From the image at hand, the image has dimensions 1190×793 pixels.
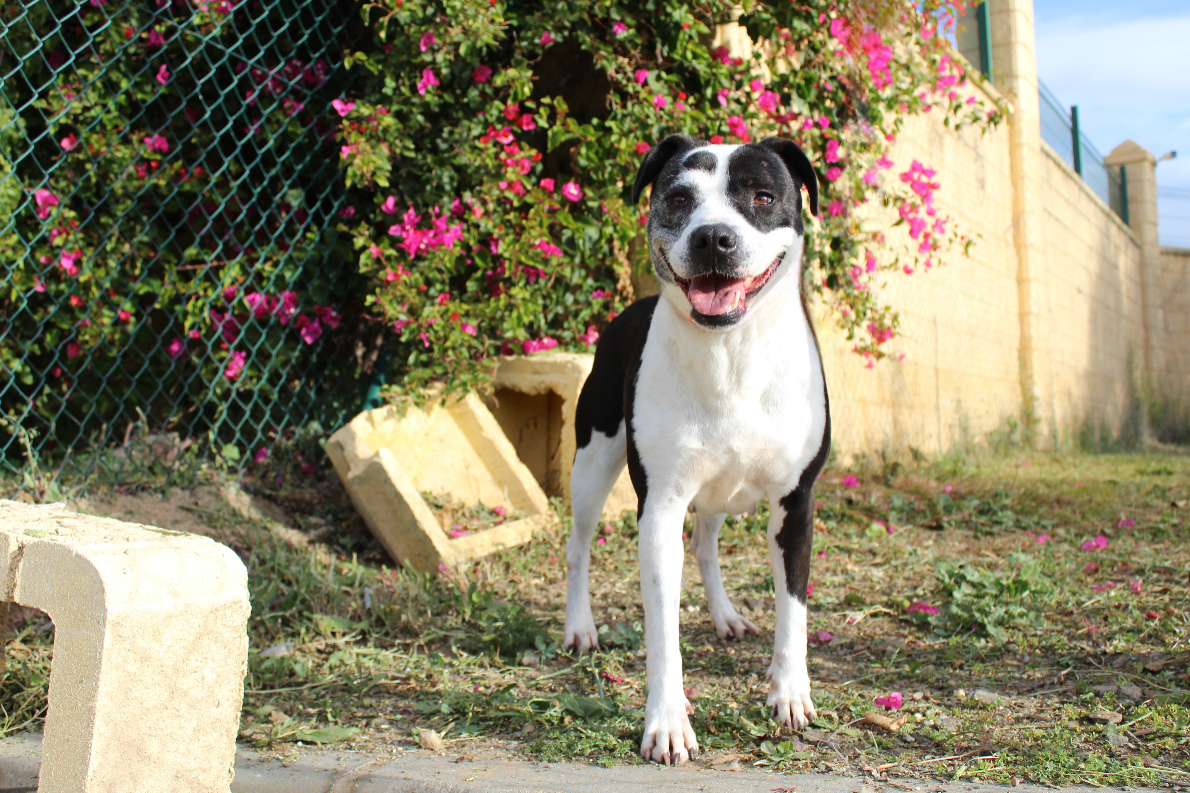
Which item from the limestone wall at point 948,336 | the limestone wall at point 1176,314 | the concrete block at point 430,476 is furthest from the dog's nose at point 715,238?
the limestone wall at point 1176,314

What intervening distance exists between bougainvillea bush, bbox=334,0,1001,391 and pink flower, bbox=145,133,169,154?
31.6 inches

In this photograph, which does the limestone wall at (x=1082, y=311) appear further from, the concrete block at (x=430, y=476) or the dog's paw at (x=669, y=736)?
the dog's paw at (x=669, y=736)

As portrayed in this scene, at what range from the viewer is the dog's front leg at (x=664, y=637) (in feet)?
6.24

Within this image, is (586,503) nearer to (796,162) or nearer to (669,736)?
(669,736)

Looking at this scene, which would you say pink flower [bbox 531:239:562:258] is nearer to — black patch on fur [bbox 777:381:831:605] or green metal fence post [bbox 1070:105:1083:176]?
black patch on fur [bbox 777:381:831:605]

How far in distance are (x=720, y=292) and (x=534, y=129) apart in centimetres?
252

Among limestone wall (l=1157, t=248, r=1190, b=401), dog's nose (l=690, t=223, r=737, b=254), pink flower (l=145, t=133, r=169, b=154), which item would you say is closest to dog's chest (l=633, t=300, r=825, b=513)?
dog's nose (l=690, t=223, r=737, b=254)

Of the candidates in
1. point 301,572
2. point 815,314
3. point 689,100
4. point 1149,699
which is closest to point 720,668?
point 1149,699

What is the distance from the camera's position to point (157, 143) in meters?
4.04

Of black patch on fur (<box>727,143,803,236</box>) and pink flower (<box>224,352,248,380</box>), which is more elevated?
black patch on fur (<box>727,143,803,236</box>)

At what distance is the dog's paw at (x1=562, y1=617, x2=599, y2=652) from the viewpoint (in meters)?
2.68

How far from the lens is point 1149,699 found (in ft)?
6.70

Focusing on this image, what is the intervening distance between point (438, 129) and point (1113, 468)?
5.88m

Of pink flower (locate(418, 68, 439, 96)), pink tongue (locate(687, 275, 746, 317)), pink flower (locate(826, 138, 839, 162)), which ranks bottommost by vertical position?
pink tongue (locate(687, 275, 746, 317))
